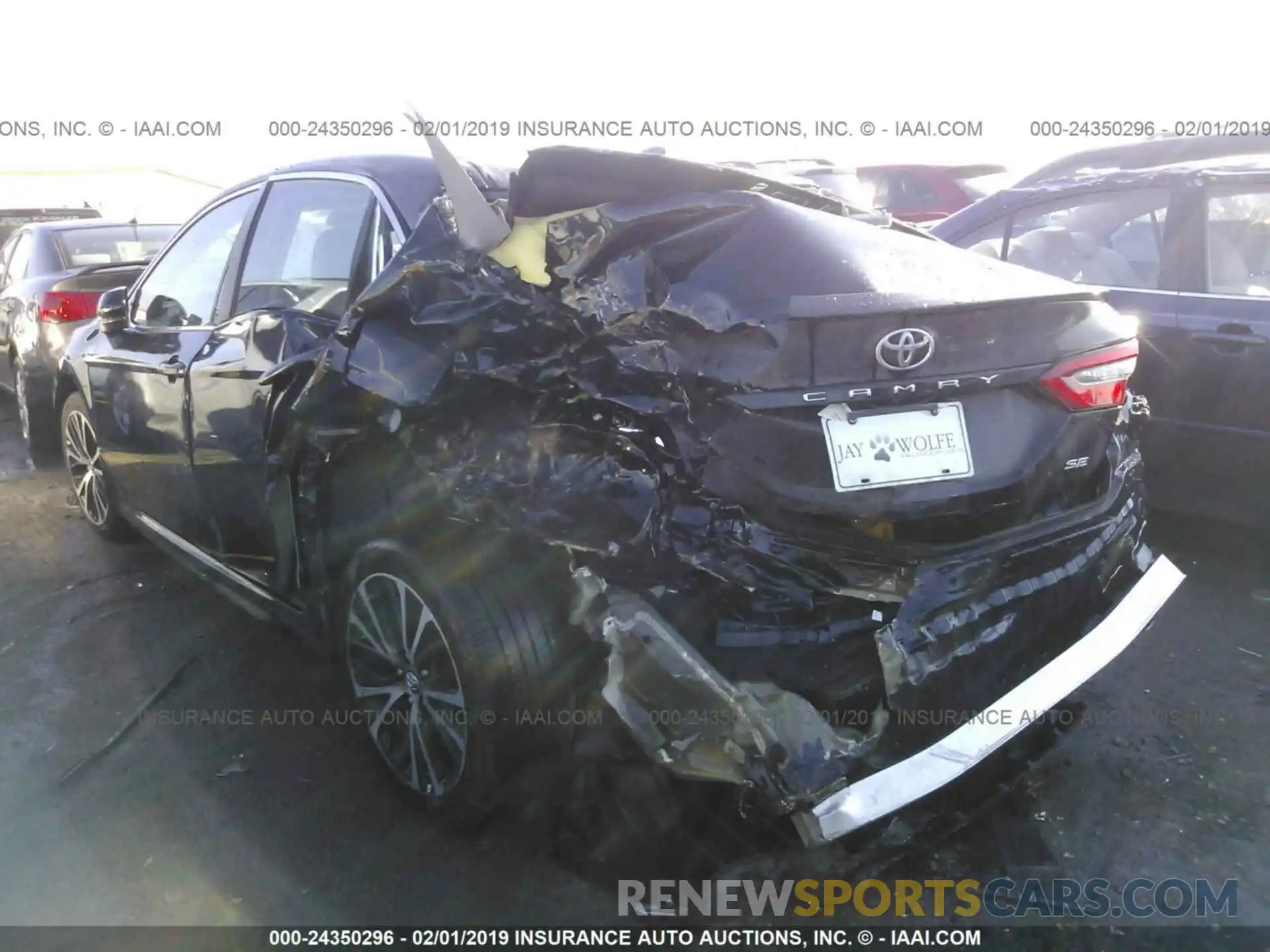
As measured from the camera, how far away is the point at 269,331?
296 centimetres

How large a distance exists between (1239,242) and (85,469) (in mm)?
5547

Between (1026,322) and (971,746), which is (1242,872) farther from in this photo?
(1026,322)

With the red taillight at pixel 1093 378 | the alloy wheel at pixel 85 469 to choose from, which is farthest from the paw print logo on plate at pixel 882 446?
the alloy wheel at pixel 85 469

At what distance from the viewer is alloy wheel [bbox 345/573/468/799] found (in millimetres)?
2500

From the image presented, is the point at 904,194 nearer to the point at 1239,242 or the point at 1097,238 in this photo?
the point at 1097,238

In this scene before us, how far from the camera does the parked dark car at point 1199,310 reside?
3.97 m

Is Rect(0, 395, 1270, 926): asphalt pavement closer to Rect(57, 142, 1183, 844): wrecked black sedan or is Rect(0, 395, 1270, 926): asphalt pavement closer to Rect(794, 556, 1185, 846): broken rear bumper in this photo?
Rect(57, 142, 1183, 844): wrecked black sedan

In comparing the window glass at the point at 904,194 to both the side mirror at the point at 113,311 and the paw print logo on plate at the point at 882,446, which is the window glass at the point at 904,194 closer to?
the side mirror at the point at 113,311

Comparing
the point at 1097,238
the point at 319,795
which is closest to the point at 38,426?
the point at 319,795

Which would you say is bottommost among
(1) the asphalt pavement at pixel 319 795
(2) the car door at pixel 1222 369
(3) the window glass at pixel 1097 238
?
(1) the asphalt pavement at pixel 319 795

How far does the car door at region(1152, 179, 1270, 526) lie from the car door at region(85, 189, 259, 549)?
379 cm

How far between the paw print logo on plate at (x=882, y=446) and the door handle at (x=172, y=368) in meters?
2.50

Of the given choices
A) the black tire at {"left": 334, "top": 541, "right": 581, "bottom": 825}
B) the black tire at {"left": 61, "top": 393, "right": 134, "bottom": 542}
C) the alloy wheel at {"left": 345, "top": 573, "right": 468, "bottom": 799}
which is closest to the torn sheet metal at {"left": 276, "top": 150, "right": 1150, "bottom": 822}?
the black tire at {"left": 334, "top": 541, "right": 581, "bottom": 825}

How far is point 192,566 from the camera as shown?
377cm
